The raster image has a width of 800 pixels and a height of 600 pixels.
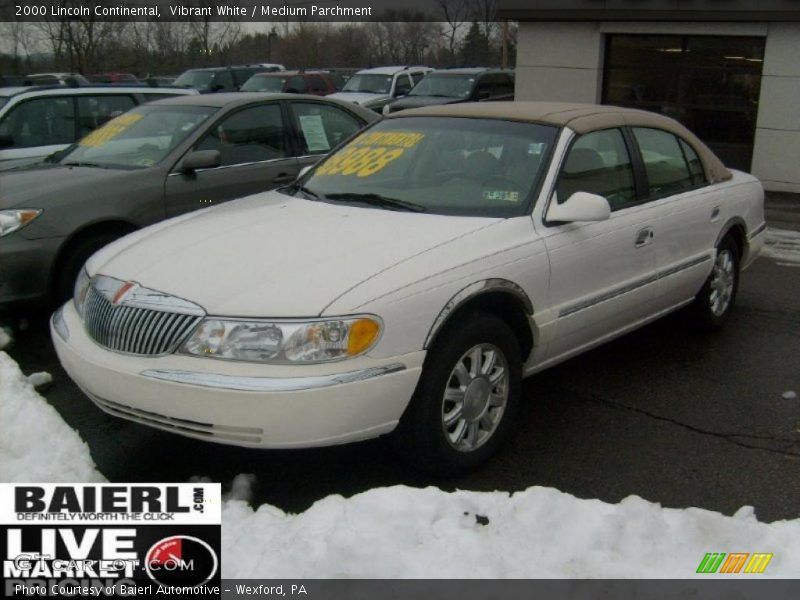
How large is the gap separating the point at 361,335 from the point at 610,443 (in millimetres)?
1628

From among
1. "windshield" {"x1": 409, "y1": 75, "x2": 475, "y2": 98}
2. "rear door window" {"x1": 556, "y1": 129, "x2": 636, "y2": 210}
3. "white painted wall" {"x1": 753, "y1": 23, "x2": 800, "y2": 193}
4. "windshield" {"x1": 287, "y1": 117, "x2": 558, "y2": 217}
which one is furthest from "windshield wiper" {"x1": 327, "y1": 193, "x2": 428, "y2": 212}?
"windshield" {"x1": 409, "y1": 75, "x2": 475, "y2": 98}

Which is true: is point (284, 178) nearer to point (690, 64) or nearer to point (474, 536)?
point (474, 536)

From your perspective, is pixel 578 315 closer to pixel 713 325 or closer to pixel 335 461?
pixel 335 461

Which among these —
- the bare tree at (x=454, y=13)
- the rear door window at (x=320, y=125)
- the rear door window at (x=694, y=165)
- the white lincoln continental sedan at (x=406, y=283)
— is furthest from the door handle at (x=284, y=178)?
the bare tree at (x=454, y=13)

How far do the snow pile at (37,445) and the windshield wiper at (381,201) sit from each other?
1.80 metres

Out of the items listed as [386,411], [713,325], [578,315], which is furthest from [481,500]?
[713,325]

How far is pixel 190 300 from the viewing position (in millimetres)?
3658

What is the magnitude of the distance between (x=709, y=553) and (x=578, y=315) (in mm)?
1572

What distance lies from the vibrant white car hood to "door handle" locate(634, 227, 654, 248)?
114 centimetres

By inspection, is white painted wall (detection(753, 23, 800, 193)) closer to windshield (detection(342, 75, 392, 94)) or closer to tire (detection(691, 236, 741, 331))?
tire (detection(691, 236, 741, 331))

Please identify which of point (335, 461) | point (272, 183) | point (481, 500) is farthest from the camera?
point (272, 183)

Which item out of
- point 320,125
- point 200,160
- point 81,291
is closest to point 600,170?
point 81,291

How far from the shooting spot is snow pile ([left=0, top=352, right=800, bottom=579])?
310 centimetres

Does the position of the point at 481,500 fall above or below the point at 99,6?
below
